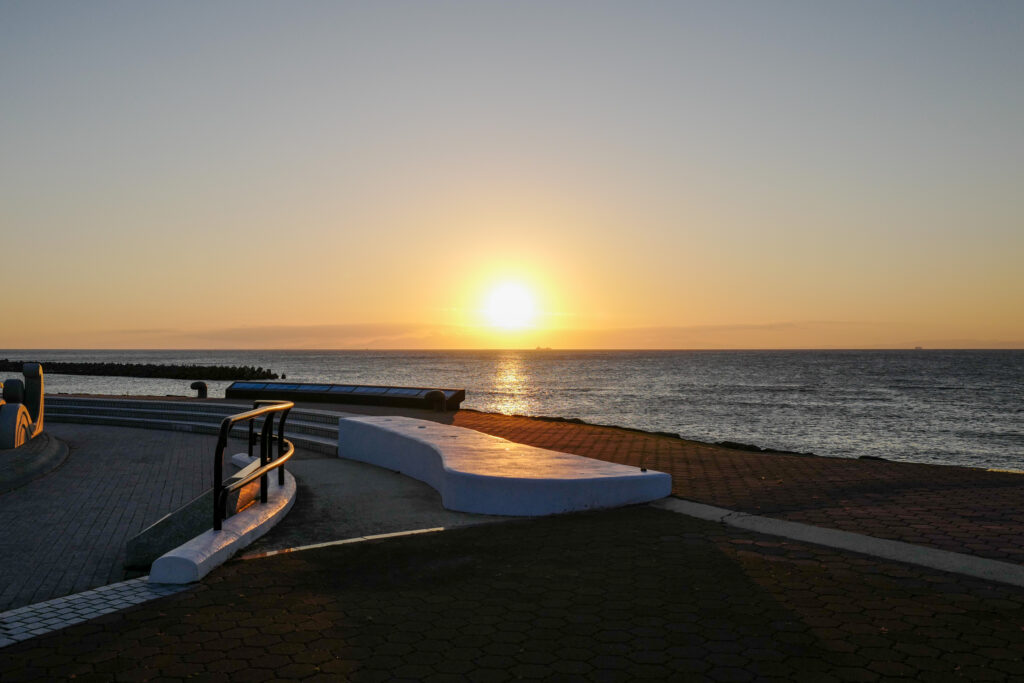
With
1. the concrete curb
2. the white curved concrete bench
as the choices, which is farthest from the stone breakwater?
the concrete curb

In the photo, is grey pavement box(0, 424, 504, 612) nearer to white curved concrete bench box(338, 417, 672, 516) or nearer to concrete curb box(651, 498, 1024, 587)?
white curved concrete bench box(338, 417, 672, 516)

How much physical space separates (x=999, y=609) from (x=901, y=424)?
37.3 meters

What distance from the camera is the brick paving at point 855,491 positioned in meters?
6.85

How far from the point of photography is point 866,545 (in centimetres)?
631

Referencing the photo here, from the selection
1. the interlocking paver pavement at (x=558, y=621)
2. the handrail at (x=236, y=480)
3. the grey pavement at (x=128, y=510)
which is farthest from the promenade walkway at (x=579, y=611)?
the handrail at (x=236, y=480)

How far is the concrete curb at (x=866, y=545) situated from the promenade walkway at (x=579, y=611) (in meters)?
0.17

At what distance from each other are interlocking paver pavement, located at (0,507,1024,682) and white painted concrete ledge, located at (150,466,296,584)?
177 millimetres

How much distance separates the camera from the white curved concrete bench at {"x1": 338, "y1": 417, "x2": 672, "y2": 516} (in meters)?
7.65

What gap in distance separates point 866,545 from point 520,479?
321 cm

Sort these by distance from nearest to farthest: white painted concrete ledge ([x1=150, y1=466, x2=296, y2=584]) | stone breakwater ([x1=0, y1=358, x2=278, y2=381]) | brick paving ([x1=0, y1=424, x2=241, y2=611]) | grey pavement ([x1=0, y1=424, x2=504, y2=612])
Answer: white painted concrete ledge ([x1=150, y1=466, x2=296, y2=584]) → brick paving ([x1=0, y1=424, x2=241, y2=611]) → grey pavement ([x1=0, y1=424, x2=504, y2=612]) → stone breakwater ([x1=0, y1=358, x2=278, y2=381])

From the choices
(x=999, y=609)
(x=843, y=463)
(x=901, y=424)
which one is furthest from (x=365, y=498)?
(x=901, y=424)

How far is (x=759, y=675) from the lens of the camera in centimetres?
384

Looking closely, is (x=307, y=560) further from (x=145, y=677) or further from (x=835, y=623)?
(x=835, y=623)

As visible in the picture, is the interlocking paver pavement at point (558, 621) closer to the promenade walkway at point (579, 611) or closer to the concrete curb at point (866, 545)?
the promenade walkway at point (579, 611)
